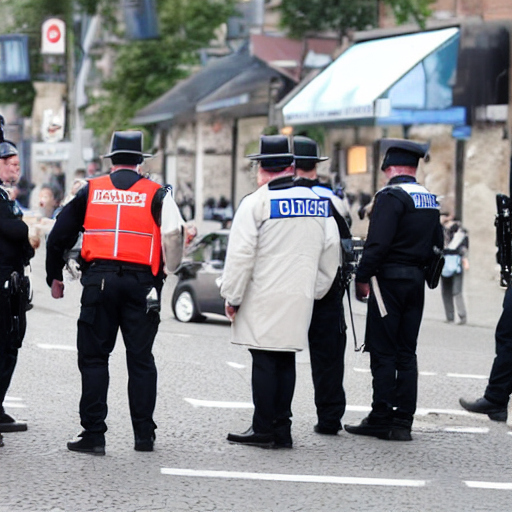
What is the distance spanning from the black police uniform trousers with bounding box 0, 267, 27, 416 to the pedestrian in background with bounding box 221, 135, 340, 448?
1.23 m

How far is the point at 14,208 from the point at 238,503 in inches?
95.7

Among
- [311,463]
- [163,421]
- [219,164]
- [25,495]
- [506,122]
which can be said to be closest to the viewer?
[25,495]

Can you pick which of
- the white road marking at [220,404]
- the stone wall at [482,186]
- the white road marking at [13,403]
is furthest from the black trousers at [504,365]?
the stone wall at [482,186]

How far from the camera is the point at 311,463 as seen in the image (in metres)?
7.80

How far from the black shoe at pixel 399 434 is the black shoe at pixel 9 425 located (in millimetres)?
2226

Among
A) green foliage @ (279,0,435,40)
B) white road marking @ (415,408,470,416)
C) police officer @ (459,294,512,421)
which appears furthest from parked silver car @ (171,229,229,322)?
green foliage @ (279,0,435,40)

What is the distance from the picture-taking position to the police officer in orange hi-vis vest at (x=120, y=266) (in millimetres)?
7805

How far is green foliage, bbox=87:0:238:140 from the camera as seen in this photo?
115 ft

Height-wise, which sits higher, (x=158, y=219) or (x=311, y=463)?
(x=158, y=219)

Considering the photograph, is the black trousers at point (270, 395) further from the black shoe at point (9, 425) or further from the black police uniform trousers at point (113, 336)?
the black shoe at point (9, 425)

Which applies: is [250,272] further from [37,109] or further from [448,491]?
[37,109]

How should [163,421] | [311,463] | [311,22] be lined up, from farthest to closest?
[311,22]
[163,421]
[311,463]

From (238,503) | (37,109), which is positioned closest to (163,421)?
(238,503)

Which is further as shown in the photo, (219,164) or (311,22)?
(219,164)
